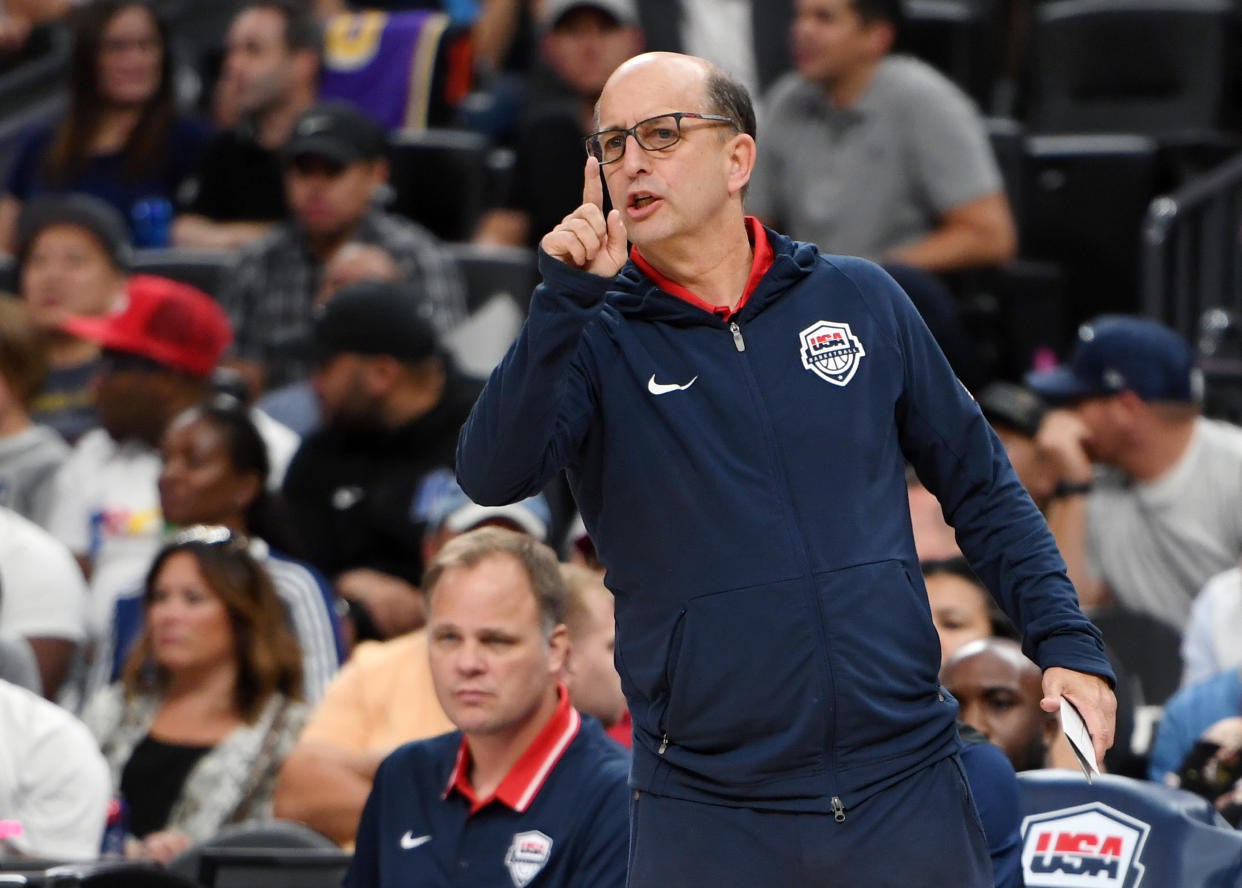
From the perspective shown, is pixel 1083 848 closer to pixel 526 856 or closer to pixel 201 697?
pixel 526 856

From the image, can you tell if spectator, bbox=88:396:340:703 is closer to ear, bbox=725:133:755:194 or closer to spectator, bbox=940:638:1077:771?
spectator, bbox=940:638:1077:771

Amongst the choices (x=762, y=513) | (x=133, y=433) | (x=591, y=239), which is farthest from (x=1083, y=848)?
(x=133, y=433)

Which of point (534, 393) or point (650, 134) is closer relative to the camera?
point (534, 393)

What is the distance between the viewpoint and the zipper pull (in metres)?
2.68

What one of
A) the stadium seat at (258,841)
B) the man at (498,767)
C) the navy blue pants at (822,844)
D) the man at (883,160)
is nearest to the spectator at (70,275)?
the man at (883,160)

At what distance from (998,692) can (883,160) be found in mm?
3140

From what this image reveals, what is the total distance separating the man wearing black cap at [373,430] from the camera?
6074 mm

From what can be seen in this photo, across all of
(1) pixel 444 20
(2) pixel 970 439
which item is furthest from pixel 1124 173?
(2) pixel 970 439

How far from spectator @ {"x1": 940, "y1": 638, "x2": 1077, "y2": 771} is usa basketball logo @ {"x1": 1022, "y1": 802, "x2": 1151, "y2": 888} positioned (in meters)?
0.72

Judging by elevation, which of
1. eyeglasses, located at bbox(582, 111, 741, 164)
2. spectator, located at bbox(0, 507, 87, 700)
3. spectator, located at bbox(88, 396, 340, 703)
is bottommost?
spectator, located at bbox(0, 507, 87, 700)

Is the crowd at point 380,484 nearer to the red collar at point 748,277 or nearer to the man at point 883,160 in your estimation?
the man at point 883,160

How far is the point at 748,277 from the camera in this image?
109 inches

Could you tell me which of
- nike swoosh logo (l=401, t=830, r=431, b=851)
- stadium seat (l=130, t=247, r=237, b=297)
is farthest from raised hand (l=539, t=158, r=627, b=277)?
stadium seat (l=130, t=247, r=237, b=297)

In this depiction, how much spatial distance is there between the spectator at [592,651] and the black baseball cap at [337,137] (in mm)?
3154
